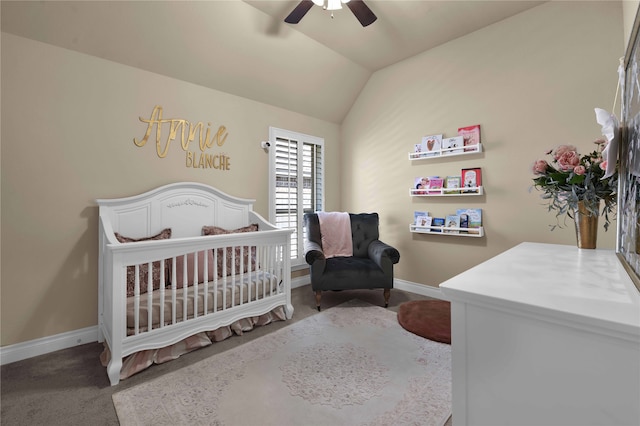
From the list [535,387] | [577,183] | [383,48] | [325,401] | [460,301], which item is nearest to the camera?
[535,387]

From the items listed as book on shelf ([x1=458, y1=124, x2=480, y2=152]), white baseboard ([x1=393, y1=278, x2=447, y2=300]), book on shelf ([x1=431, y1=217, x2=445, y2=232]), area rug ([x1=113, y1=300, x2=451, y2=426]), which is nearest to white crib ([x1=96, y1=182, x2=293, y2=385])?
area rug ([x1=113, y1=300, x2=451, y2=426])

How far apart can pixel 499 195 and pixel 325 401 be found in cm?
240

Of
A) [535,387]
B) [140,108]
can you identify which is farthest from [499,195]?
[140,108]

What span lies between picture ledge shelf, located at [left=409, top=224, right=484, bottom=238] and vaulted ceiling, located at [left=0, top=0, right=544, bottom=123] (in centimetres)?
202

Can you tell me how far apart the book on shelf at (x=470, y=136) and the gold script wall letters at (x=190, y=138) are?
2.49 metres

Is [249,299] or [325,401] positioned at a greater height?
[249,299]

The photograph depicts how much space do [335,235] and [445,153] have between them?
1519mm

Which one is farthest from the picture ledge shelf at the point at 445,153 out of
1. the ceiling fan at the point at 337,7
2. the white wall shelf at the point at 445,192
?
the ceiling fan at the point at 337,7

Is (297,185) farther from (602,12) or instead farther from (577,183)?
(602,12)

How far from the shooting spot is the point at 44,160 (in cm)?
202

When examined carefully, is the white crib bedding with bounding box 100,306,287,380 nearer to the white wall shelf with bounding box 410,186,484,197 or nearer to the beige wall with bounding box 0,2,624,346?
the beige wall with bounding box 0,2,624,346

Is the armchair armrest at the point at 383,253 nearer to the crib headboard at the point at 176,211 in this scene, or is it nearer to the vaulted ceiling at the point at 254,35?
the crib headboard at the point at 176,211

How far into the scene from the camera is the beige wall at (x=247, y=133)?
1.97m

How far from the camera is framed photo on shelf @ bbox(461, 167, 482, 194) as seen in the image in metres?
2.79
